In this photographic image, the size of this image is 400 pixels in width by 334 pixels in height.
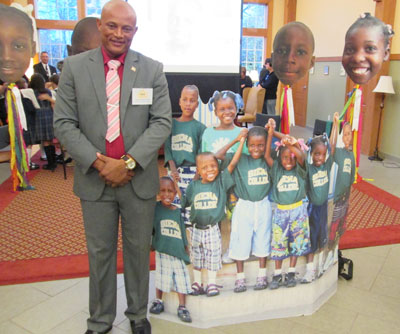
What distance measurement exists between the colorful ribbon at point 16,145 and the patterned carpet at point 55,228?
16 cm

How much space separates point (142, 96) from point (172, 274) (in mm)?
1044

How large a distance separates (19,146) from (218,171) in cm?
313

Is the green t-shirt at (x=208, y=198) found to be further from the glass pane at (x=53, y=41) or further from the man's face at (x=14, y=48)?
the glass pane at (x=53, y=41)

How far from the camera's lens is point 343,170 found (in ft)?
8.14

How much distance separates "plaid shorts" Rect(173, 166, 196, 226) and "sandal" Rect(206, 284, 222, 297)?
0.39 m

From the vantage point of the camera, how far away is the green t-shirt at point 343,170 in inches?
95.6

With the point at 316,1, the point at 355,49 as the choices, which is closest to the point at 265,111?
the point at 355,49

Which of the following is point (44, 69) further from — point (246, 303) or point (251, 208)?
point (246, 303)

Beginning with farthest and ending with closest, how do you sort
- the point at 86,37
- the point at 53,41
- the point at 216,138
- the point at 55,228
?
1. the point at 53,41
2. the point at 55,228
3. the point at 86,37
4. the point at 216,138

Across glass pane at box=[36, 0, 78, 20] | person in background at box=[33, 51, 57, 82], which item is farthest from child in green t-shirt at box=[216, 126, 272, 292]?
glass pane at box=[36, 0, 78, 20]

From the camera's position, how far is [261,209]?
220 cm

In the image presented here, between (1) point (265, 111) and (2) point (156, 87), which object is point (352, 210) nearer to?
(1) point (265, 111)

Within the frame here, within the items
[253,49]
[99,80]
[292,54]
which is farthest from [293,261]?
[253,49]

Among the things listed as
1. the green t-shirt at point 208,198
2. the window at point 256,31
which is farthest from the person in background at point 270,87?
the window at point 256,31
